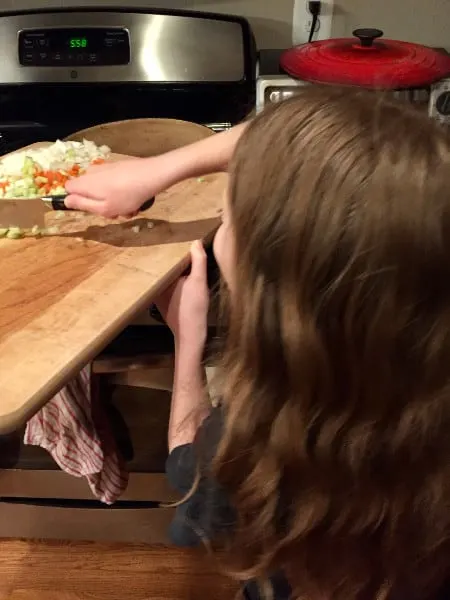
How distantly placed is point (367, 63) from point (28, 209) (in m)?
0.65

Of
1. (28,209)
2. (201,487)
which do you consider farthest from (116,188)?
(201,487)

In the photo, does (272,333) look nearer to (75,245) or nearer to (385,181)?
(385,181)

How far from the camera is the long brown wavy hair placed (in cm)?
60

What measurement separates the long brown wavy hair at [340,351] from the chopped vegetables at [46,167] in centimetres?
45

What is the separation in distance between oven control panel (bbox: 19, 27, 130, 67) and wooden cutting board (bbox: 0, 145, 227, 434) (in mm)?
440

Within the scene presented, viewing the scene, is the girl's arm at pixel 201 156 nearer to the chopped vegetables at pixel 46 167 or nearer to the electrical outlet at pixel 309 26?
the chopped vegetables at pixel 46 167

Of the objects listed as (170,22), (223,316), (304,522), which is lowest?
(304,522)

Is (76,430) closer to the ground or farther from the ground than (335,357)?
closer to the ground

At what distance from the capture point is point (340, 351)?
663mm

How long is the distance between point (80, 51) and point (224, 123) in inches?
12.0

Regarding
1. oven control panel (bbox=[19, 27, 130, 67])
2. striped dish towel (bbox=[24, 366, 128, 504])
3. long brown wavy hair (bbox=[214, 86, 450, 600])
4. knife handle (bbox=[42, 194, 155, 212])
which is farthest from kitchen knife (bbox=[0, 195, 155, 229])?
oven control panel (bbox=[19, 27, 130, 67])

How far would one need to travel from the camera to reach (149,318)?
1.14 meters

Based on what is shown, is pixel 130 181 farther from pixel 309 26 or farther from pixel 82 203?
pixel 309 26

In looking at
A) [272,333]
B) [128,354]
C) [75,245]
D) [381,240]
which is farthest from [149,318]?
[381,240]
